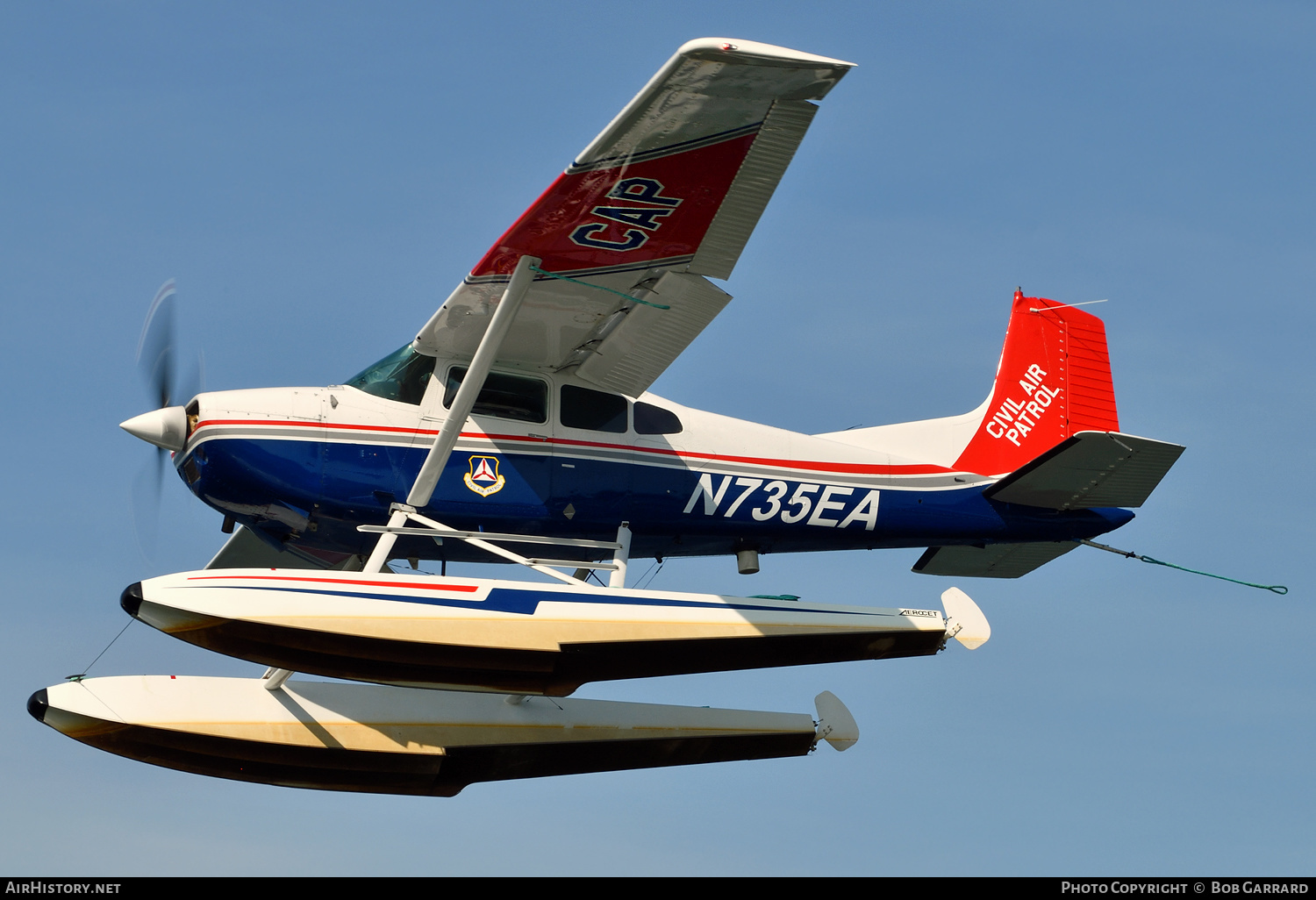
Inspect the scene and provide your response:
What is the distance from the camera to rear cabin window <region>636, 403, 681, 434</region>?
12203 mm

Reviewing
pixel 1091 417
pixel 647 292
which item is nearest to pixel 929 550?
pixel 1091 417

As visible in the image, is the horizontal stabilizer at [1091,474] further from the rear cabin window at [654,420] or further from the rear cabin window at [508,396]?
the rear cabin window at [508,396]

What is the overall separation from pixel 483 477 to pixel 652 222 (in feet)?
8.53

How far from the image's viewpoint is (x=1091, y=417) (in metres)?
14.2

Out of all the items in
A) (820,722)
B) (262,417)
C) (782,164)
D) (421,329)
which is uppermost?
(782,164)

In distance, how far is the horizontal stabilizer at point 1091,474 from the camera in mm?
11945

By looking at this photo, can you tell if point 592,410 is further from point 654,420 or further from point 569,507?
point 569,507

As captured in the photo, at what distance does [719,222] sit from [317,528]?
4.08 metres

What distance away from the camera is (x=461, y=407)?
11.0 metres

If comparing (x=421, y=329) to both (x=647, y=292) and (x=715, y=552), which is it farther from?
(x=715, y=552)

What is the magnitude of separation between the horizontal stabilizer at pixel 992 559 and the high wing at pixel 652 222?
11.7 feet

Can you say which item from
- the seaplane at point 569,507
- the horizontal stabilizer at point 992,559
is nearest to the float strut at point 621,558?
the seaplane at point 569,507

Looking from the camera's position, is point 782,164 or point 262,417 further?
point 262,417

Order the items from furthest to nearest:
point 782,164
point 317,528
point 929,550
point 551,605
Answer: point 929,550, point 317,528, point 551,605, point 782,164
